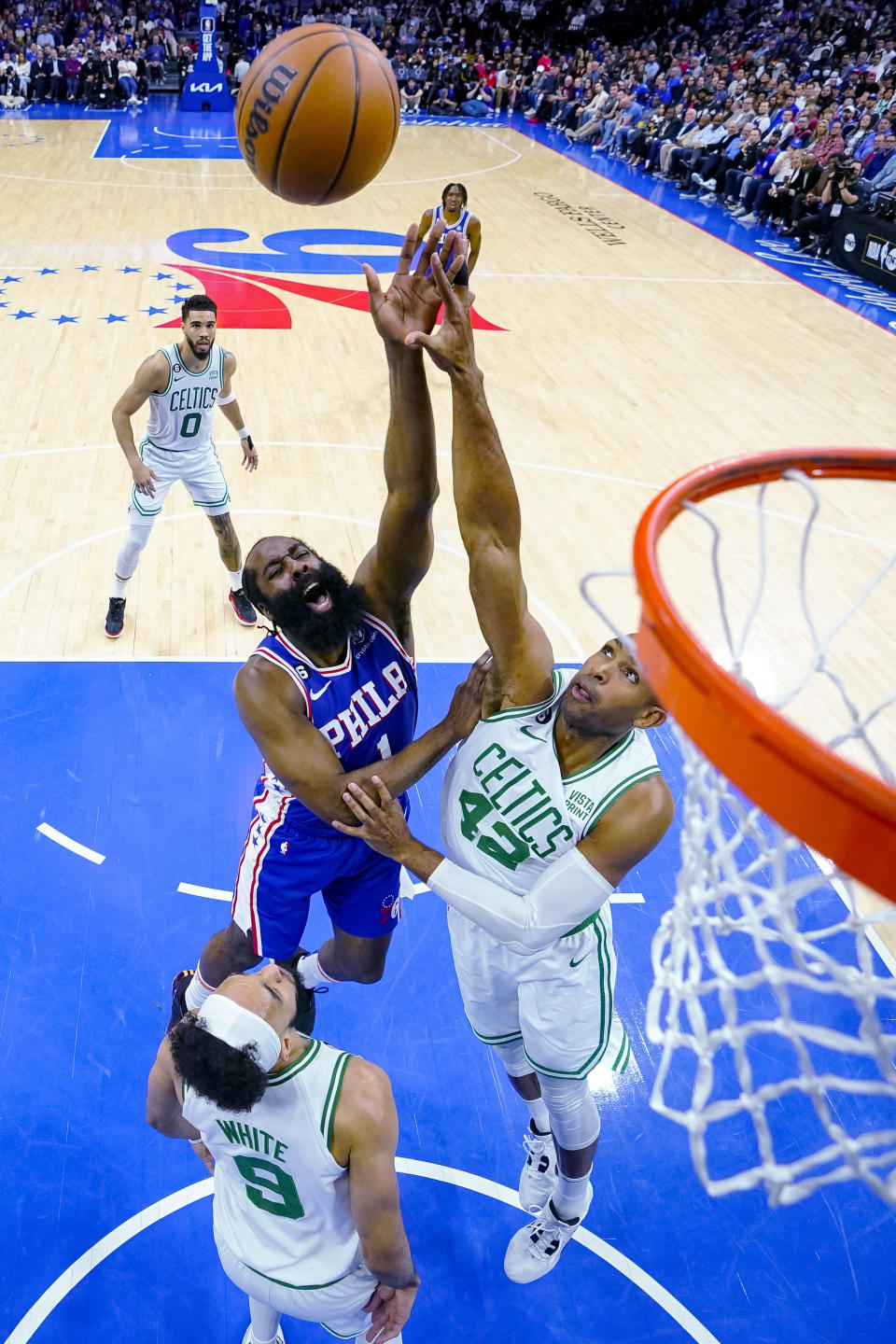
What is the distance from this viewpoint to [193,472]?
5.73 m

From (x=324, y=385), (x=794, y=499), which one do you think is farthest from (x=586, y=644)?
(x=324, y=385)

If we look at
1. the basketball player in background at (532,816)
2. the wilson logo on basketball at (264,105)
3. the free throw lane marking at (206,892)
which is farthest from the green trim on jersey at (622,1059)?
the wilson logo on basketball at (264,105)

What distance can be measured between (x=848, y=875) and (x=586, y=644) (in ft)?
14.4

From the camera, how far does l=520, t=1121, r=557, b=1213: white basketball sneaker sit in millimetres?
3256

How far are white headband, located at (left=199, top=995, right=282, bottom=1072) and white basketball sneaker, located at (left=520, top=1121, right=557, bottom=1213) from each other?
149cm

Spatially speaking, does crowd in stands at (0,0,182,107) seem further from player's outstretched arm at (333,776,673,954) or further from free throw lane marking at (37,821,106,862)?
player's outstretched arm at (333,776,673,954)

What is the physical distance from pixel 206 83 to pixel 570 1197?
2281cm

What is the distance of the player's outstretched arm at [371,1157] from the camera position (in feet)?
7.23

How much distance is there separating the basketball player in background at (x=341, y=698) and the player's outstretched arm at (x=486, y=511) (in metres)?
0.17

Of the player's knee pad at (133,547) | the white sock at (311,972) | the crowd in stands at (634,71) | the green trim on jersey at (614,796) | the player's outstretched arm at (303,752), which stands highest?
the crowd in stands at (634,71)

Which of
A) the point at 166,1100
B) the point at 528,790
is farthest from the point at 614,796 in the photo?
the point at 166,1100

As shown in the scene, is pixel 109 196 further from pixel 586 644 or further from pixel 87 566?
pixel 586 644

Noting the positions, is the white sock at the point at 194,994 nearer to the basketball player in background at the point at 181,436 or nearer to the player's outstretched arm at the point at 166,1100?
the player's outstretched arm at the point at 166,1100

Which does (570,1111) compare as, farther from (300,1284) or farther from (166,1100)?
(166,1100)
